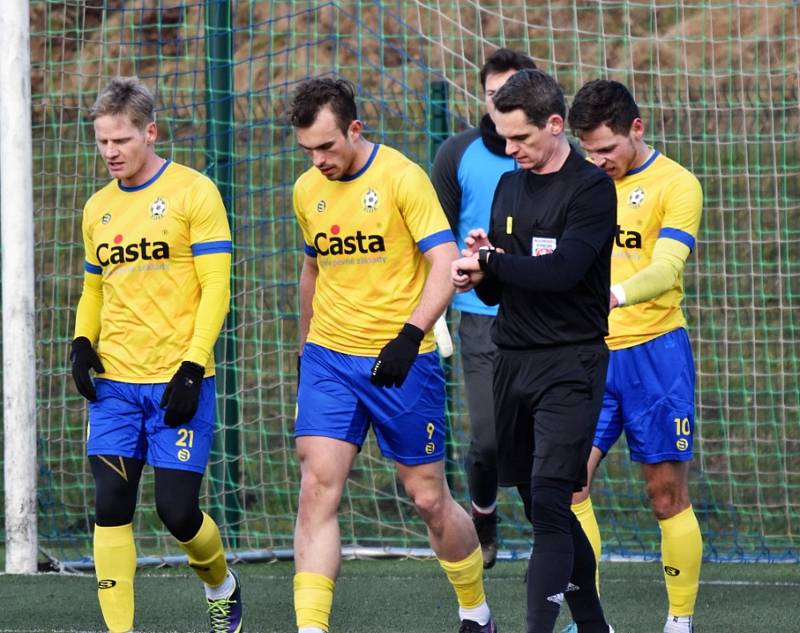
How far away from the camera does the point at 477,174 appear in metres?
6.06

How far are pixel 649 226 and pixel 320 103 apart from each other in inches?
51.8

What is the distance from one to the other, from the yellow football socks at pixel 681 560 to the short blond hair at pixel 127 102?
2410 millimetres

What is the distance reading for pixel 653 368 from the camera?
17.3 feet

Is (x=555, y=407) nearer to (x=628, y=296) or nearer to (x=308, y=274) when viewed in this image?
(x=628, y=296)

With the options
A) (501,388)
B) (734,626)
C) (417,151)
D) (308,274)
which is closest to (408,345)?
(501,388)

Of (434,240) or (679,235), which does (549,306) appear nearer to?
(434,240)

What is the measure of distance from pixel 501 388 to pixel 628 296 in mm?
491

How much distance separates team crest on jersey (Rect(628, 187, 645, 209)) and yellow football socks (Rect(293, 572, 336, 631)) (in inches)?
69.5

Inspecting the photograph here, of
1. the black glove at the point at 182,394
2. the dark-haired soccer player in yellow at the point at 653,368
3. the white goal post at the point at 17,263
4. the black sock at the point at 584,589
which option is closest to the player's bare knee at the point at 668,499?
the dark-haired soccer player in yellow at the point at 653,368

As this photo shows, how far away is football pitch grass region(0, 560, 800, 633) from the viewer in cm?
572

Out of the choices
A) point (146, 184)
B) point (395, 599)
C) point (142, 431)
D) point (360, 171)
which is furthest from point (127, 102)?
point (395, 599)

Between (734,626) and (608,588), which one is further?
(608,588)

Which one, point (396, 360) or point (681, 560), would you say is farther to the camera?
point (681, 560)

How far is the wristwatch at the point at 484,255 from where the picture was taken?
4.32m
